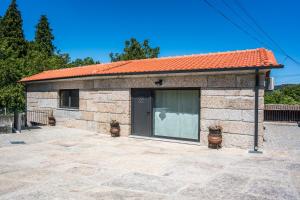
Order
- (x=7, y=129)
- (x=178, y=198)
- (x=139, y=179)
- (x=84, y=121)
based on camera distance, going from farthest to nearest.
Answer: (x=84, y=121), (x=7, y=129), (x=139, y=179), (x=178, y=198)

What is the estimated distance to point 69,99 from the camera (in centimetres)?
1587

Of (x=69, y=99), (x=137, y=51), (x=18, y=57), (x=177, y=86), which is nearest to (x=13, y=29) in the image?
(x=18, y=57)

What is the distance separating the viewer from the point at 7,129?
13344mm

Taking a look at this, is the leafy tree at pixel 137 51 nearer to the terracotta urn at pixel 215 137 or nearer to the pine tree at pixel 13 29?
the pine tree at pixel 13 29

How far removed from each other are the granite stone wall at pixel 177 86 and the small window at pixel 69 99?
0.26 m

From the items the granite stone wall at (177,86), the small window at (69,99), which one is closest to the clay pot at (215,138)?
the granite stone wall at (177,86)

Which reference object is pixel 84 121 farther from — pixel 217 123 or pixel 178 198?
pixel 178 198

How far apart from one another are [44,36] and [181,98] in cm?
3960

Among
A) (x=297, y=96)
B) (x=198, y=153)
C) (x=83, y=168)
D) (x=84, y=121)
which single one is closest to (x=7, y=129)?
(x=84, y=121)

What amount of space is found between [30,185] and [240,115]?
22.5 ft

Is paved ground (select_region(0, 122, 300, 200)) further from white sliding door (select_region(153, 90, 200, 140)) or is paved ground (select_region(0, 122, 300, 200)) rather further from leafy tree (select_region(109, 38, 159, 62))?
leafy tree (select_region(109, 38, 159, 62))

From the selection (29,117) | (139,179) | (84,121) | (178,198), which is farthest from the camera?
(29,117)

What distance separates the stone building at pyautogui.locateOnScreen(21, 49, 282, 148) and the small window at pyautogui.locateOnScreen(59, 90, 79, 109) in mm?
55

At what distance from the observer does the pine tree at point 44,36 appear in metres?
44.2
